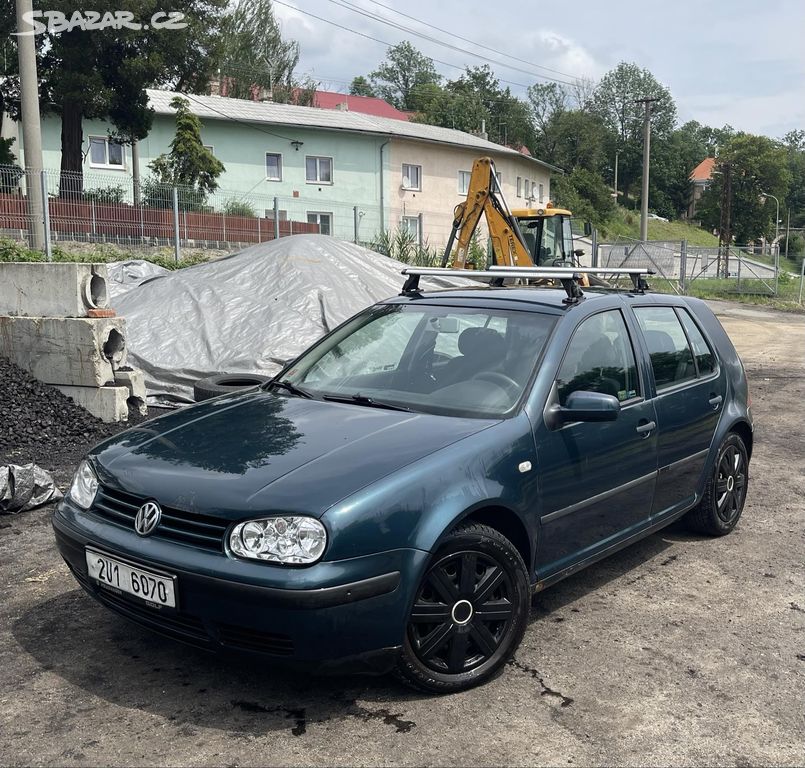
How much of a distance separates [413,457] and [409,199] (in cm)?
4203

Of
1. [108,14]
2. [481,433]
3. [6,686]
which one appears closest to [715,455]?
[481,433]

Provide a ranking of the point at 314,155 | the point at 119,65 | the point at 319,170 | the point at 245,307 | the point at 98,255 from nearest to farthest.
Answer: the point at 245,307, the point at 98,255, the point at 119,65, the point at 314,155, the point at 319,170

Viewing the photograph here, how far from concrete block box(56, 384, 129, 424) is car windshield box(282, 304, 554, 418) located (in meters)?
4.09

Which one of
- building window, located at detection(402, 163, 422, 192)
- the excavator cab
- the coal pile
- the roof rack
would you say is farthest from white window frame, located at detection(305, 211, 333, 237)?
building window, located at detection(402, 163, 422, 192)

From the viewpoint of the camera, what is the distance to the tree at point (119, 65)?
26.3 m

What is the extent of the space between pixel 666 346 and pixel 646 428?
2.33ft

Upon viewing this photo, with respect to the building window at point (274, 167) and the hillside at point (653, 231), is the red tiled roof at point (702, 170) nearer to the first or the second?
the hillside at point (653, 231)

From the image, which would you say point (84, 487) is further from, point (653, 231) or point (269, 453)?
point (653, 231)

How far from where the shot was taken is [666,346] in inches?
194

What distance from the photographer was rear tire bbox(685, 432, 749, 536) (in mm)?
5289

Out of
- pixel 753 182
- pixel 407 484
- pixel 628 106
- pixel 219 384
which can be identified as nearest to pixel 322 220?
pixel 219 384

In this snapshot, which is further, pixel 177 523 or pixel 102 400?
pixel 102 400

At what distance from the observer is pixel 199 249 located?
58.3 ft

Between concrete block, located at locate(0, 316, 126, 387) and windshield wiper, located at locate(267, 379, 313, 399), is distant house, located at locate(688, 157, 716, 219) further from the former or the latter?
windshield wiper, located at locate(267, 379, 313, 399)
